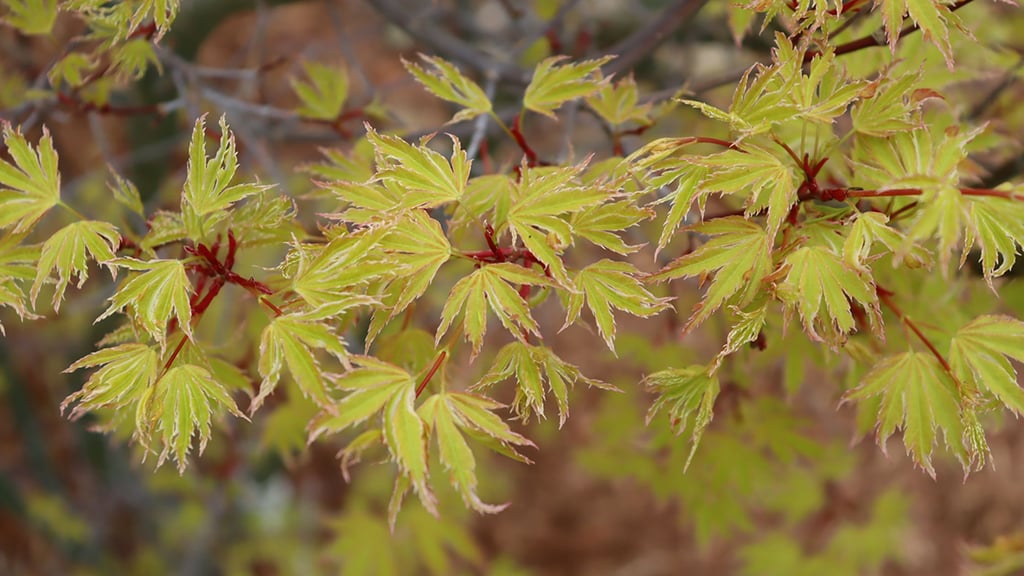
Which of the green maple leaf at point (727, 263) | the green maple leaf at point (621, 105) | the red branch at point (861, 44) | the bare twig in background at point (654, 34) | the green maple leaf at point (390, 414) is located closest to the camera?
the green maple leaf at point (390, 414)

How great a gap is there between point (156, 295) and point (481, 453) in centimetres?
244

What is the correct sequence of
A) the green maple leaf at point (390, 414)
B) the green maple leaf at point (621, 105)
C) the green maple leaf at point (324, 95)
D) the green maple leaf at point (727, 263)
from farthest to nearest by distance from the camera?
the green maple leaf at point (324, 95)
the green maple leaf at point (621, 105)
the green maple leaf at point (727, 263)
the green maple leaf at point (390, 414)

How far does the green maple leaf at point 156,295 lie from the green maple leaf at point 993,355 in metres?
0.98

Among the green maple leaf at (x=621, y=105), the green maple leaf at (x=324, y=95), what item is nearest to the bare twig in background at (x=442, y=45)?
the green maple leaf at (x=324, y=95)

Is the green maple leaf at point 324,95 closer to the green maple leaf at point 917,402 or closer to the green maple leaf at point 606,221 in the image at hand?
the green maple leaf at point 606,221

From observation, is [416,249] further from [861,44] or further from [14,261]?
[861,44]

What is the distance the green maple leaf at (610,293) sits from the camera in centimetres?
99

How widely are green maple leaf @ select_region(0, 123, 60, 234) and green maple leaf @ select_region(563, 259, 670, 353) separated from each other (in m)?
0.72

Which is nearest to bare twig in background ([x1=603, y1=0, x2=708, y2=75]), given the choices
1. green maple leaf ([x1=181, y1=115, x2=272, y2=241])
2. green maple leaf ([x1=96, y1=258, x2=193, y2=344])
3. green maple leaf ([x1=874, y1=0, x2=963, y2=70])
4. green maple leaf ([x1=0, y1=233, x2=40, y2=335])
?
green maple leaf ([x1=874, y1=0, x2=963, y2=70])

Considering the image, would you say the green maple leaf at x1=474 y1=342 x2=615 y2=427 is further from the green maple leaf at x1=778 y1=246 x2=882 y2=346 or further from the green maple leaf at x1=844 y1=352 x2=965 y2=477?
the green maple leaf at x1=844 y1=352 x2=965 y2=477

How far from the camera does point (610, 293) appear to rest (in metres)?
1.02

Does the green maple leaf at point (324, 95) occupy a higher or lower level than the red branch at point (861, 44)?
lower

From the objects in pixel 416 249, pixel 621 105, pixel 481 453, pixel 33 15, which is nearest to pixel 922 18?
pixel 621 105

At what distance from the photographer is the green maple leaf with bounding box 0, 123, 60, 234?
41.9 inches
